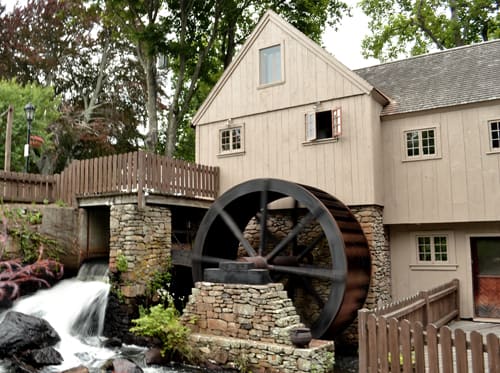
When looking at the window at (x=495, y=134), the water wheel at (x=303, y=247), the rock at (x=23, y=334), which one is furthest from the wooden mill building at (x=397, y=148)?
the rock at (x=23, y=334)

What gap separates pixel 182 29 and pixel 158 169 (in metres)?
8.11

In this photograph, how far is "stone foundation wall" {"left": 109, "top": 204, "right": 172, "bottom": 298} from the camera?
10672 millimetres

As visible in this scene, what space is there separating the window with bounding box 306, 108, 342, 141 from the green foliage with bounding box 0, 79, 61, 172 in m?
11.3

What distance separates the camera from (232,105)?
12.8 m

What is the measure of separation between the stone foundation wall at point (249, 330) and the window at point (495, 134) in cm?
534

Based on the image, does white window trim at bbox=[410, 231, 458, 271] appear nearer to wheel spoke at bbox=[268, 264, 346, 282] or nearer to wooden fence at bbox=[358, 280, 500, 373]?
wheel spoke at bbox=[268, 264, 346, 282]

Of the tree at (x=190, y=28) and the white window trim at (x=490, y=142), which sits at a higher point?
the tree at (x=190, y=28)

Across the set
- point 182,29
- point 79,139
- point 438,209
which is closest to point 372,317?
point 438,209

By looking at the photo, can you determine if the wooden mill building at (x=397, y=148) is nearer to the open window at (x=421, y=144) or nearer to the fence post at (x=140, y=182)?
the open window at (x=421, y=144)

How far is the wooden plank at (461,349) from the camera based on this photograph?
5121 millimetres

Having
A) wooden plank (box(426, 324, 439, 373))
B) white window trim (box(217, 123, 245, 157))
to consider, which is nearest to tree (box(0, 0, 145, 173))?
white window trim (box(217, 123, 245, 157))

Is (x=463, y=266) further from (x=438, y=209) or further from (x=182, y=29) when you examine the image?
(x=182, y=29)

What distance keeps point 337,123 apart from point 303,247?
290 centimetres

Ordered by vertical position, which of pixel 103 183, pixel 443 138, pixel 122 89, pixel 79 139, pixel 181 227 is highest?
pixel 122 89
